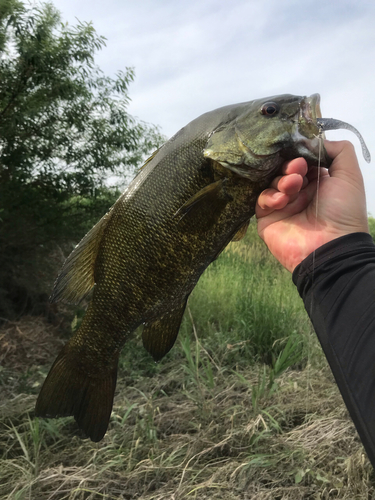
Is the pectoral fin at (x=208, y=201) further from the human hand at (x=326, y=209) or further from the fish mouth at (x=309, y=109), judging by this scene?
the fish mouth at (x=309, y=109)

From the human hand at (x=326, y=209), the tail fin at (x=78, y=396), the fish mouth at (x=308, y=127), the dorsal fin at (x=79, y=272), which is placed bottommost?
the tail fin at (x=78, y=396)

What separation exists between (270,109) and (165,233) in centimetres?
60

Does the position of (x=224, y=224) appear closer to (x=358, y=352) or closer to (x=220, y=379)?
(x=358, y=352)

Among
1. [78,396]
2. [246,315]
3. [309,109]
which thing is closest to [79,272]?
[78,396]

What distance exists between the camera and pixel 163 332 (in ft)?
5.40

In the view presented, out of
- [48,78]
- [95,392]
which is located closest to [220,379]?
[95,392]

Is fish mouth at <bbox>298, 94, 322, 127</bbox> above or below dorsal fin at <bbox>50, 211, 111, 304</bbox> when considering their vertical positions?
above

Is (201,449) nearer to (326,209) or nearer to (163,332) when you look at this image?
(163,332)

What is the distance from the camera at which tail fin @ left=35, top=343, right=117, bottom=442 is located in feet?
5.31

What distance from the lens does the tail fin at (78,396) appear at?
1617mm

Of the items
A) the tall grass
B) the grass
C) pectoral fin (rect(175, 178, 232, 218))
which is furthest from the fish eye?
the tall grass

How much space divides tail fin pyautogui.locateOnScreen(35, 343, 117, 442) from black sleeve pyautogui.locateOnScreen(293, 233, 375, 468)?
929 millimetres

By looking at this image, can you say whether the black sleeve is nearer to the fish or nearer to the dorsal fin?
the fish

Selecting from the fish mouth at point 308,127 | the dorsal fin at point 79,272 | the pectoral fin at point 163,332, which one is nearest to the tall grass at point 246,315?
the pectoral fin at point 163,332
